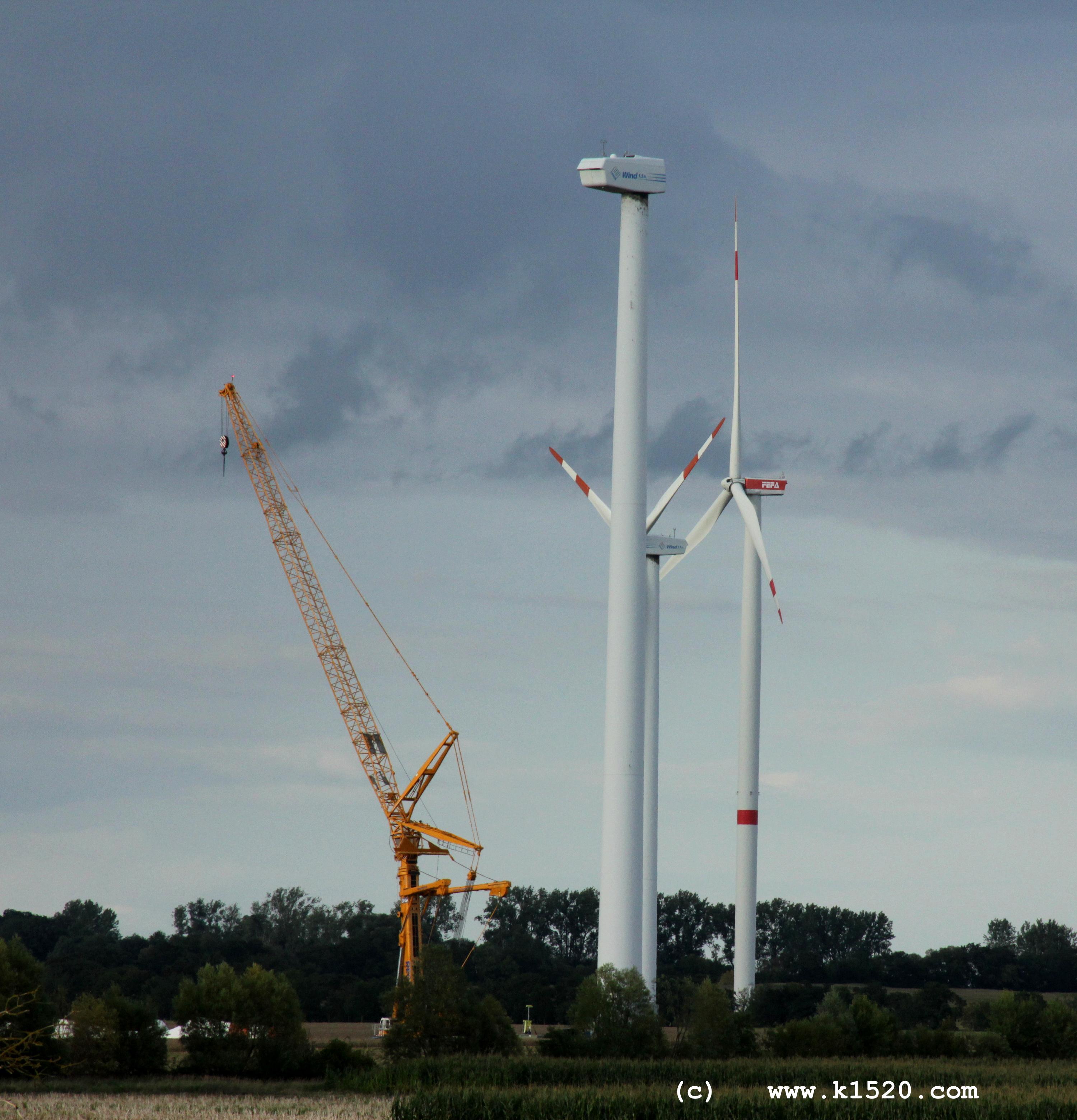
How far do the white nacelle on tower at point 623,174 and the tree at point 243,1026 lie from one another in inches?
1922

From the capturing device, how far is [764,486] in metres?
93.7

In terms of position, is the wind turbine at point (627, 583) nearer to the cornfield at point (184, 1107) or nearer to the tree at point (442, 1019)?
the cornfield at point (184, 1107)

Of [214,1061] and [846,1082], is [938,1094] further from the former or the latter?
[214,1061]

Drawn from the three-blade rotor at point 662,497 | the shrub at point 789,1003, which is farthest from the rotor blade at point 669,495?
the shrub at point 789,1003

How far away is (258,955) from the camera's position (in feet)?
575

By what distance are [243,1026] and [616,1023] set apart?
2351 centimetres

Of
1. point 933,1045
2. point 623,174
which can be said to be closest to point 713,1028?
point 933,1045

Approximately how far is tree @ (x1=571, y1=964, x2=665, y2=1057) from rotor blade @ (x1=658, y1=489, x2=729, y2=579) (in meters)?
23.2

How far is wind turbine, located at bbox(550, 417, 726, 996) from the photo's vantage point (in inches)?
Result: 3135

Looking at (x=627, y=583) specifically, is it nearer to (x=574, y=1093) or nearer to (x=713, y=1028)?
(x=574, y=1093)

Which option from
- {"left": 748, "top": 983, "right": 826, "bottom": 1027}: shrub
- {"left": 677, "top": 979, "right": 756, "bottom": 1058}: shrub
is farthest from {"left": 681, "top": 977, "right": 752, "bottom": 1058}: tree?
{"left": 748, "top": 983, "right": 826, "bottom": 1027}: shrub

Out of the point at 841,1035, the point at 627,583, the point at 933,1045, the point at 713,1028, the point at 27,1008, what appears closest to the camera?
the point at 627,583

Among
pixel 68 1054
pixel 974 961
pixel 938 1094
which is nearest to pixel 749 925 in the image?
pixel 938 1094

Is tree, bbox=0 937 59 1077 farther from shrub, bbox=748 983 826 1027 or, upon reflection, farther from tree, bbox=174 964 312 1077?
shrub, bbox=748 983 826 1027
